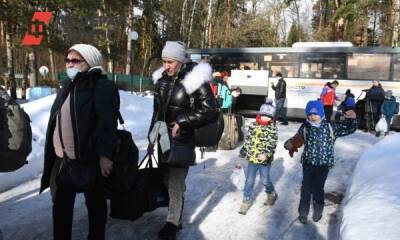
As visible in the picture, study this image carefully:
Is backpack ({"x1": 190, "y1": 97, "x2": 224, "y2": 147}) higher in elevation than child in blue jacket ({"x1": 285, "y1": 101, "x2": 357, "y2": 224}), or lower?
higher

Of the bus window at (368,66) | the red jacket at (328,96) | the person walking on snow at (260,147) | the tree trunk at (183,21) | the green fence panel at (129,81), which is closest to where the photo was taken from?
the person walking on snow at (260,147)

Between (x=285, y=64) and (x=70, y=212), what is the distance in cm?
1382

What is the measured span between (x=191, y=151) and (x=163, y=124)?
0.36 m

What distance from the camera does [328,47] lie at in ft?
50.1

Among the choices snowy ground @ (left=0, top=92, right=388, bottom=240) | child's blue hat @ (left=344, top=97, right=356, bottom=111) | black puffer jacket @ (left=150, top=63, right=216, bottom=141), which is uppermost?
black puffer jacket @ (left=150, top=63, right=216, bottom=141)

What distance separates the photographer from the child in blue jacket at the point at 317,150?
4.63m

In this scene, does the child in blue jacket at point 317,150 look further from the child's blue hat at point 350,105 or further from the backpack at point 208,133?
the backpack at point 208,133

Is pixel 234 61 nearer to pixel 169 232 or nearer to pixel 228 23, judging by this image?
pixel 169 232

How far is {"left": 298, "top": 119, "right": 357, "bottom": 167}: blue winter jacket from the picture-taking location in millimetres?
4617

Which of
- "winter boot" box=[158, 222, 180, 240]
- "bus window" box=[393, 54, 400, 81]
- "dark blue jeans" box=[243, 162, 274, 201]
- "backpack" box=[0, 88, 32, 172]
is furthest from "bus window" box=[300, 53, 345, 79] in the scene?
"backpack" box=[0, 88, 32, 172]

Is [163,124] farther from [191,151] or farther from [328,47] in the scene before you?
[328,47]

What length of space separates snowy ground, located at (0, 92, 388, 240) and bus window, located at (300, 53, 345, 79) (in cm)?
818

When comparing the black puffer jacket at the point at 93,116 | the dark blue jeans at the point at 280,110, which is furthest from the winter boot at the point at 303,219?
the dark blue jeans at the point at 280,110

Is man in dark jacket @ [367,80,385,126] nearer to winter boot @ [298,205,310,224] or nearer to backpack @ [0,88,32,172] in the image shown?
winter boot @ [298,205,310,224]
